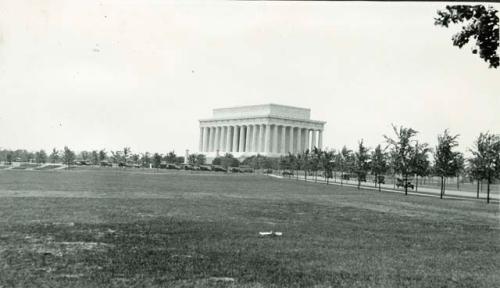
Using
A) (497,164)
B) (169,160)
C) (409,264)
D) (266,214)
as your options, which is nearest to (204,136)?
(169,160)

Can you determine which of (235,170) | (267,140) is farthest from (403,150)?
(267,140)

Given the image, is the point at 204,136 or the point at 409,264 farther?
the point at 204,136

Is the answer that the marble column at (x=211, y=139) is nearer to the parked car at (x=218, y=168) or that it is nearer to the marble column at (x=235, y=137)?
the marble column at (x=235, y=137)

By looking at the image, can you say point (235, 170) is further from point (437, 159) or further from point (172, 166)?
point (437, 159)

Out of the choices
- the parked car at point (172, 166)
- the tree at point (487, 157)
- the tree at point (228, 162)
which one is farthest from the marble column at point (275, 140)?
the tree at point (487, 157)

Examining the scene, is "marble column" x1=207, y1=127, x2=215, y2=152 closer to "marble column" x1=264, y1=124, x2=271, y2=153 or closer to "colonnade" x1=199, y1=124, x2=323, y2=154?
"colonnade" x1=199, y1=124, x2=323, y2=154

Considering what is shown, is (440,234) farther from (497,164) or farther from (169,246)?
(497,164)
